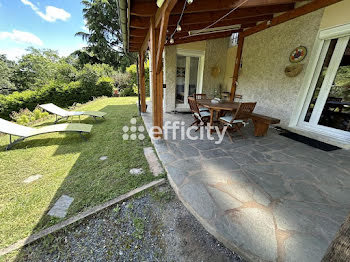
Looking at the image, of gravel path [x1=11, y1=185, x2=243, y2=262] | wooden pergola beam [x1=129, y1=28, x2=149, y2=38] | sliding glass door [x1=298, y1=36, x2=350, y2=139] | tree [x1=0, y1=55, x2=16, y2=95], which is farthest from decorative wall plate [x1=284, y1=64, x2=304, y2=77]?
tree [x1=0, y1=55, x2=16, y2=95]

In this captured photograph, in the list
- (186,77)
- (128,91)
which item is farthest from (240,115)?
(128,91)

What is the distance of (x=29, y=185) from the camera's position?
2031mm

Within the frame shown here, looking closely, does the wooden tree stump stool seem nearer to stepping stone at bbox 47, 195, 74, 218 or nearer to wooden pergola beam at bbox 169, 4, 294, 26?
wooden pergola beam at bbox 169, 4, 294, 26

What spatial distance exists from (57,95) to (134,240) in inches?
427

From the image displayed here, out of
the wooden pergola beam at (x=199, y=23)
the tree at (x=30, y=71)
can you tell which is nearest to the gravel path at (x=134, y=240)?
the wooden pergola beam at (x=199, y=23)

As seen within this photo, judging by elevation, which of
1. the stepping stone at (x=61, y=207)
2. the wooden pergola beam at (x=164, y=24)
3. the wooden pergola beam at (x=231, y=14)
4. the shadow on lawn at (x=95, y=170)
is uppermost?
the wooden pergola beam at (x=231, y=14)

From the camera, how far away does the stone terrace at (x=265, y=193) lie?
1.24 meters

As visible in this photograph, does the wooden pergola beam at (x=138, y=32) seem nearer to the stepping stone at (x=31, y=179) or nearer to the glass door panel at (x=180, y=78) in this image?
the glass door panel at (x=180, y=78)

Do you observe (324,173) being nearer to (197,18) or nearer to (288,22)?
(197,18)

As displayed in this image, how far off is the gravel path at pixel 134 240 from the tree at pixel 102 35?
15463 millimetres

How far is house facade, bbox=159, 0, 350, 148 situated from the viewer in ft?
10.2

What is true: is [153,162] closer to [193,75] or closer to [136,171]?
[136,171]

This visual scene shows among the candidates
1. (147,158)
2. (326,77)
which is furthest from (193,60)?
(147,158)

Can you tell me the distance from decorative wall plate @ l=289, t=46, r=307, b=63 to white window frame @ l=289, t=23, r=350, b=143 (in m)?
0.18
